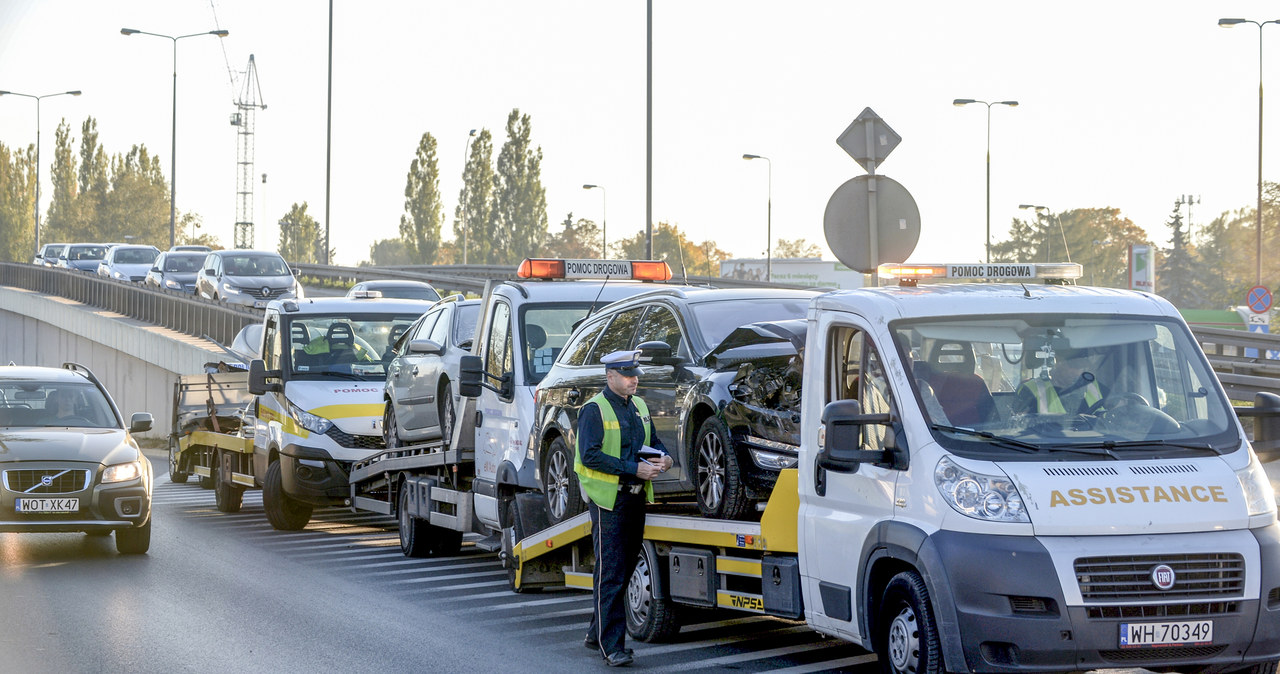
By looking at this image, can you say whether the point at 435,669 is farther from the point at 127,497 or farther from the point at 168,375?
the point at 168,375

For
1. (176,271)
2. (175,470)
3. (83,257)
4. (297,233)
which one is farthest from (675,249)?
(175,470)

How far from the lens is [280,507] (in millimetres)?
16562

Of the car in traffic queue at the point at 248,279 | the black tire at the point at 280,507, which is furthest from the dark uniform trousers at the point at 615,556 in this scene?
the car in traffic queue at the point at 248,279

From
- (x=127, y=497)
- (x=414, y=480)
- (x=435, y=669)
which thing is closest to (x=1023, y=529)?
(x=435, y=669)

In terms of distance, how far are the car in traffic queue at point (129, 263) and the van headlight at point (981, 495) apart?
5151cm

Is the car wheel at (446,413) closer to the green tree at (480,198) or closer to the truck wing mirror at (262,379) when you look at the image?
the truck wing mirror at (262,379)

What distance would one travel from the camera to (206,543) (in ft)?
50.2

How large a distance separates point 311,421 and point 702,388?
834cm

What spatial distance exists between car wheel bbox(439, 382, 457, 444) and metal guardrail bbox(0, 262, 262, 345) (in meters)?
20.6

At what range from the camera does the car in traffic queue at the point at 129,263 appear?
54844 mm

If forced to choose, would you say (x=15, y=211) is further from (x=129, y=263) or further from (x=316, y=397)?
(x=316, y=397)

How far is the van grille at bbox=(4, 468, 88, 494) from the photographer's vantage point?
13.3 metres

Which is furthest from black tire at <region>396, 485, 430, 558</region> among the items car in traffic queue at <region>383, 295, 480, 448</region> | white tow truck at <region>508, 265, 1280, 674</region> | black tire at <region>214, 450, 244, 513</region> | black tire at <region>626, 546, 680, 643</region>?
white tow truck at <region>508, 265, 1280, 674</region>

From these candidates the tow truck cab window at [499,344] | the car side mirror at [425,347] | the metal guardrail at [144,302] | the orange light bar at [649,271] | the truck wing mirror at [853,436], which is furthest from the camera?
the metal guardrail at [144,302]
